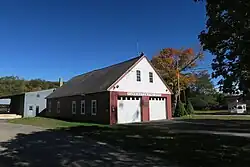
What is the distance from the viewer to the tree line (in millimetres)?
82625

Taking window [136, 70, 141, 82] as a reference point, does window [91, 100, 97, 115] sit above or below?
below

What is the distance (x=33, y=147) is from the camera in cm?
1192

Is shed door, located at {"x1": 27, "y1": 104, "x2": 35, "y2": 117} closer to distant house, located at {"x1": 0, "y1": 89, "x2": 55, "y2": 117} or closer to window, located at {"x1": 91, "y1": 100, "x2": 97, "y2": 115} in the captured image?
distant house, located at {"x1": 0, "y1": 89, "x2": 55, "y2": 117}

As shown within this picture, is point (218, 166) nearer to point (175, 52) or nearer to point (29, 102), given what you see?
point (29, 102)

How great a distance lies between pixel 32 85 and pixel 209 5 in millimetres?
84763

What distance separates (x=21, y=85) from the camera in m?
85.7

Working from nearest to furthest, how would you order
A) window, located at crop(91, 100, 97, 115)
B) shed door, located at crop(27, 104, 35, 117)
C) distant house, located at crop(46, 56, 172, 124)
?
1. distant house, located at crop(46, 56, 172, 124)
2. window, located at crop(91, 100, 97, 115)
3. shed door, located at crop(27, 104, 35, 117)

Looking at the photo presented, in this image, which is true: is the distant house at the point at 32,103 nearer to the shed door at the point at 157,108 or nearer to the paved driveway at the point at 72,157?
the shed door at the point at 157,108

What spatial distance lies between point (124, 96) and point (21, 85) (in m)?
65.7

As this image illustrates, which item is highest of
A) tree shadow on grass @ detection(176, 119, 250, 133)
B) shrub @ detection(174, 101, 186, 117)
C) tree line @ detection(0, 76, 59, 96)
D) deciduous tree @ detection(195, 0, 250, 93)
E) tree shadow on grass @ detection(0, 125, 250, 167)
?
tree line @ detection(0, 76, 59, 96)

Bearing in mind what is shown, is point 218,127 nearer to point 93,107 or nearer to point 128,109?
point 128,109

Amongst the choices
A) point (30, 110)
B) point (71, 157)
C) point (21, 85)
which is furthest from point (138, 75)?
point (21, 85)

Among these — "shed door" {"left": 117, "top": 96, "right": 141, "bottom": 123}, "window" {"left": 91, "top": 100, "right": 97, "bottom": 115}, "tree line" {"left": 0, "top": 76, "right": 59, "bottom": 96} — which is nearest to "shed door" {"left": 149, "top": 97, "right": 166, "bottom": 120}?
"shed door" {"left": 117, "top": 96, "right": 141, "bottom": 123}

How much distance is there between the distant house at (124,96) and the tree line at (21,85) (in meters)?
52.9
